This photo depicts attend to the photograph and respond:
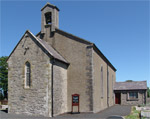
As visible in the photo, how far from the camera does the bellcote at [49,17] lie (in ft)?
75.8

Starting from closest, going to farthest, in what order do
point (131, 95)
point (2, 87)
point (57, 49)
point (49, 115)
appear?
1. point (49, 115)
2. point (57, 49)
3. point (131, 95)
4. point (2, 87)

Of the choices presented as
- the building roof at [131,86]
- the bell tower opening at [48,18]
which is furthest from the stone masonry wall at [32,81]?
the building roof at [131,86]

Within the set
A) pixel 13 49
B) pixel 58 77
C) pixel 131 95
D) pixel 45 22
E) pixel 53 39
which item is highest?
pixel 45 22

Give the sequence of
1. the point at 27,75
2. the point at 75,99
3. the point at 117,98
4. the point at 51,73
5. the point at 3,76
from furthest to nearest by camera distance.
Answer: the point at 3,76
the point at 117,98
the point at 75,99
the point at 27,75
the point at 51,73

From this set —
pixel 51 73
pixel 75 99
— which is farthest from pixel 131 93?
pixel 51 73

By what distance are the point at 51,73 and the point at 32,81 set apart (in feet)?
7.20

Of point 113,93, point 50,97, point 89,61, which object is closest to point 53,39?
point 89,61

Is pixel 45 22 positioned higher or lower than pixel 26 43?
higher

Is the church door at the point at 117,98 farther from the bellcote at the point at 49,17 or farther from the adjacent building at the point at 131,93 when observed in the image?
the bellcote at the point at 49,17

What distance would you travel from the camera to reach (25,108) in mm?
18672

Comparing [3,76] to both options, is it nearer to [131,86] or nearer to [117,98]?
[117,98]

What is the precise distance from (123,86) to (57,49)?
69.8 ft

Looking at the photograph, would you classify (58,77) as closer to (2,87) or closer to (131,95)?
(131,95)

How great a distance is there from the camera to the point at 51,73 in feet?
60.3
